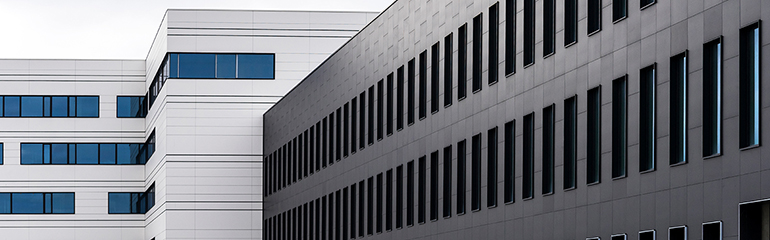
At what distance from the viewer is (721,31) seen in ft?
80.3

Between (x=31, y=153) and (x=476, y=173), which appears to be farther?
(x=31, y=153)

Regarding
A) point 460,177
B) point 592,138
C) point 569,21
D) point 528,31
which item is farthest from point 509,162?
point 592,138

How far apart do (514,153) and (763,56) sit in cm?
1232

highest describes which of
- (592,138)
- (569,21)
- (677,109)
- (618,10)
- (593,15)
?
(569,21)

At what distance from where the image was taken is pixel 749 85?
24.0 metres

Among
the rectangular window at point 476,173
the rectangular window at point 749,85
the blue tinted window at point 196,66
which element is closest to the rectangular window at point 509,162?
the rectangular window at point 476,173

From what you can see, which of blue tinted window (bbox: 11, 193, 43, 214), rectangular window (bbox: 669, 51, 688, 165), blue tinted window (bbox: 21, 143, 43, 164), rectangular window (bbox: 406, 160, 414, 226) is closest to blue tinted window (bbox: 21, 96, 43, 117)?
blue tinted window (bbox: 21, 143, 43, 164)

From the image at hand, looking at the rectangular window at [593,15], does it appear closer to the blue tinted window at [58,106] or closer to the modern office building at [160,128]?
the modern office building at [160,128]

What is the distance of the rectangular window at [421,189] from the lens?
141ft

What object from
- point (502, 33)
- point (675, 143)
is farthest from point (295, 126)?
point (675, 143)

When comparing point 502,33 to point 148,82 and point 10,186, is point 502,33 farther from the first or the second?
point 10,186

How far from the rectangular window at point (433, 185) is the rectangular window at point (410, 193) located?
220 cm

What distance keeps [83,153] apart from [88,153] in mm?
338

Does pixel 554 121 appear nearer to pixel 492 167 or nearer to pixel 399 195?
pixel 492 167
